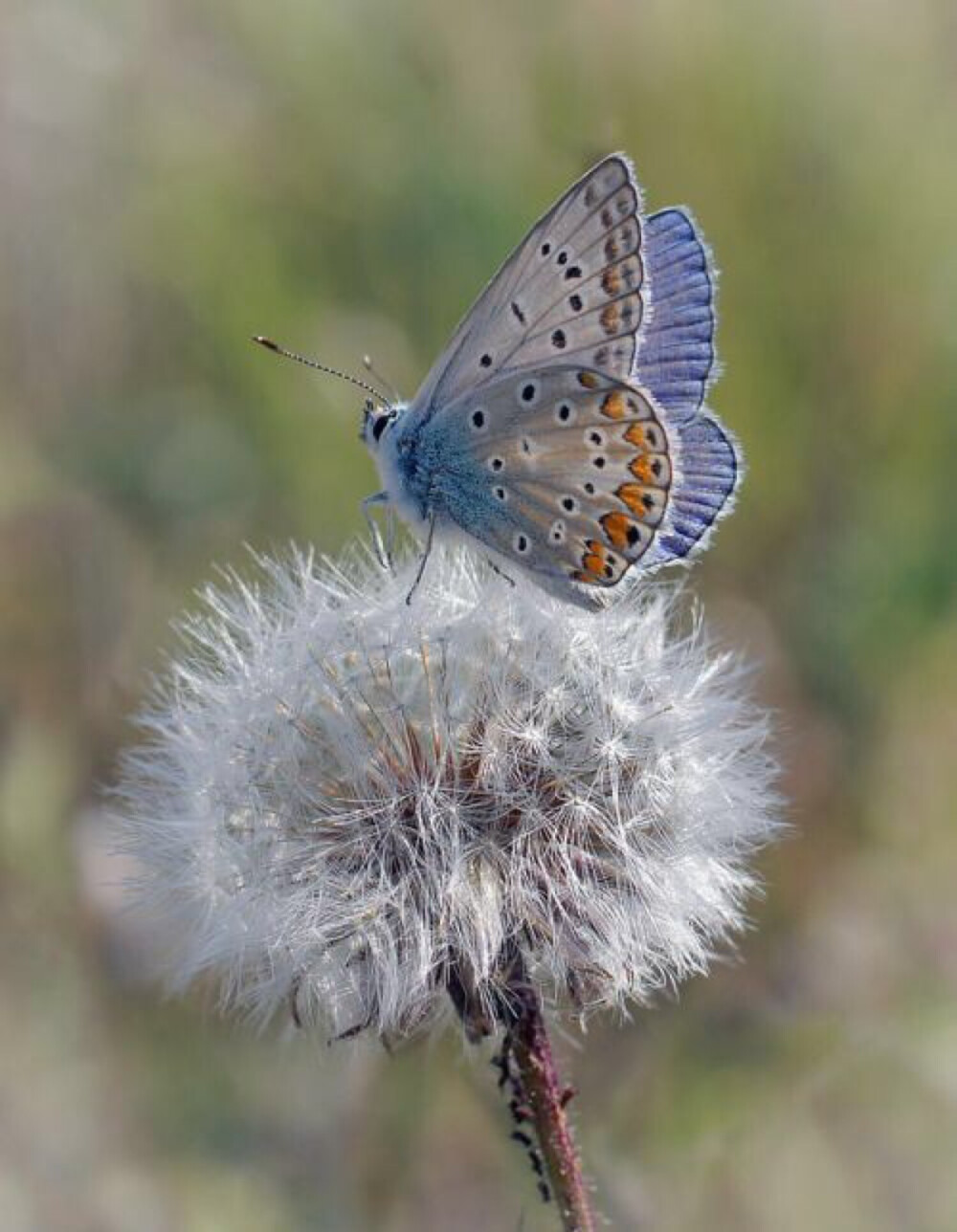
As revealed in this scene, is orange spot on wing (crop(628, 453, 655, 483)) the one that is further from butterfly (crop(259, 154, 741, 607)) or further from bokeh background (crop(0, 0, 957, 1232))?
bokeh background (crop(0, 0, 957, 1232))

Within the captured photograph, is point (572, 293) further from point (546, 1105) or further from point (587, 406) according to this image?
point (546, 1105)

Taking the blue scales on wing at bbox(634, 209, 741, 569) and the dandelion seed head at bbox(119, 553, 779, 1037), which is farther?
the blue scales on wing at bbox(634, 209, 741, 569)


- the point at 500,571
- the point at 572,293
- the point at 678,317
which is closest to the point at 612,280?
the point at 572,293

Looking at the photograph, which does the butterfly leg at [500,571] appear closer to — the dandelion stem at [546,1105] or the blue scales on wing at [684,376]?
the blue scales on wing at [684,376]

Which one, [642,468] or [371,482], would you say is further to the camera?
[371,482]

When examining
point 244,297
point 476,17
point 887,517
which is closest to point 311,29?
point 476,17

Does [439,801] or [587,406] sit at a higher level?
[587,406]

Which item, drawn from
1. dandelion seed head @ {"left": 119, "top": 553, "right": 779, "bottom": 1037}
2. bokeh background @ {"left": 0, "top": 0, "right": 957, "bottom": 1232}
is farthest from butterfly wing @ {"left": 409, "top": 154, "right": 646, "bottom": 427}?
bokeh background @ {"left": 0, "top": 0, "right": 957, "bottom": 1232}

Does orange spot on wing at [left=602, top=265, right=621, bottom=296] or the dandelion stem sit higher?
orange spot on wing at [left=602, top=265, right=621, bottom=296]
